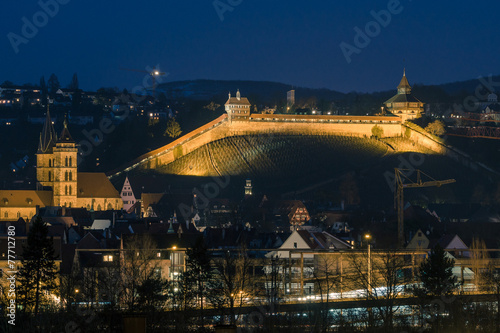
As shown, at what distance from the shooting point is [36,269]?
4006 cm

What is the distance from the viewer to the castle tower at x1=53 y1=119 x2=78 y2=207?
9775 centimetres

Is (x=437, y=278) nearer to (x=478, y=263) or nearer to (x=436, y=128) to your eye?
(x=478, y=263)

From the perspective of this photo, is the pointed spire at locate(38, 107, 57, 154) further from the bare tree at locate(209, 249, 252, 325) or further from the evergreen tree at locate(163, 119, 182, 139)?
the bare tree at locate(209, 249, 252, 325)

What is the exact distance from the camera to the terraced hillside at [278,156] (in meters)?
116

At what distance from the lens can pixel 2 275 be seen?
1799 inches

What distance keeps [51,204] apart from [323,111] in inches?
2208

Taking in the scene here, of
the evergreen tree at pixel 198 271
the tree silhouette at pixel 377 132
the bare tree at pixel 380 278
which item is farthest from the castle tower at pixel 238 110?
the evergreen tree at pixel 198 271

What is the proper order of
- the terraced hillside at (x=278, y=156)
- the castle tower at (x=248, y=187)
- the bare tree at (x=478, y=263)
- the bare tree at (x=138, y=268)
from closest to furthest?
the bare tree at (x=138, y=268), the bare tree at (x=478, y=263), the castle tower at (x=248, y=187), the terraced hillside at (x=278, y=156)

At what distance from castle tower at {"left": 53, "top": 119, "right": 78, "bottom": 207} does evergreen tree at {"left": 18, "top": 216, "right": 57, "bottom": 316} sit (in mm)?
55237

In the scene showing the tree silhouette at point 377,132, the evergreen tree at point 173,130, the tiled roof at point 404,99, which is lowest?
the tree silhouette at point 377,132

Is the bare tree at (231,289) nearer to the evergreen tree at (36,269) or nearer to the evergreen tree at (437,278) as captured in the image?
the evergreen tree at (36,269)

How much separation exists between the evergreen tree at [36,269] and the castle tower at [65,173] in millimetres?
55237

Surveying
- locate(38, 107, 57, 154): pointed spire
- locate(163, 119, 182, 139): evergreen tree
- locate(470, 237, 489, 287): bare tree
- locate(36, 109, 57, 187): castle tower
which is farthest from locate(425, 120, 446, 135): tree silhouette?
locate(470, 237, 489, 287): bare tree

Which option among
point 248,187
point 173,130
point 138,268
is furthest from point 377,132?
point 138,268
